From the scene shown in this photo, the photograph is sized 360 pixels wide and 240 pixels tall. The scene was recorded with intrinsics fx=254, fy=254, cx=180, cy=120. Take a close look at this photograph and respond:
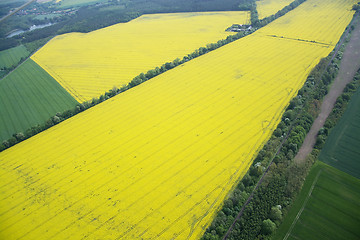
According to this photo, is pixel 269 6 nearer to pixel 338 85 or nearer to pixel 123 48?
pixel 123 48

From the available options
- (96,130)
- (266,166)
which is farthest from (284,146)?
(96,130)

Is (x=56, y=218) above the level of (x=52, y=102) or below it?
below

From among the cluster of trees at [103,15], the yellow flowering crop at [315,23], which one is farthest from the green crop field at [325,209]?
the cluster of trees at [103,15]

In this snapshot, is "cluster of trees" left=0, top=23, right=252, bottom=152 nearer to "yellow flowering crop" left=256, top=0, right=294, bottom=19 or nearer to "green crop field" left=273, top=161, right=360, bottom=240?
"yellow flowering crop" left=256, top=0, right=294, bottom=19

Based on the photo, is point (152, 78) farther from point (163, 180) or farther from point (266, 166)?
point (266, 166)

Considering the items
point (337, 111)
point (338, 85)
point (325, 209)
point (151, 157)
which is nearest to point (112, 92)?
point (151, 157)

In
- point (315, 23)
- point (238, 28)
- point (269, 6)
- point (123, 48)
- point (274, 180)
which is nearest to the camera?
point (274, 180)

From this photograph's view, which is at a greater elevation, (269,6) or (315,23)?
(269,6)

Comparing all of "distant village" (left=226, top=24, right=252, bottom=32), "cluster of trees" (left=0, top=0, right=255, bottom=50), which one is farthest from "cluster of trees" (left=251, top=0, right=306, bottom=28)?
"cluster of trees" (left=0, top=0, right=255, bottom=50)
